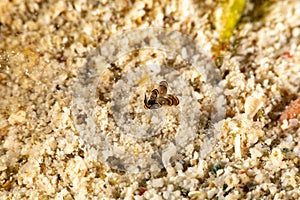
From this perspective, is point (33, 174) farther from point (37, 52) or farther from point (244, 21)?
point (244, 21)

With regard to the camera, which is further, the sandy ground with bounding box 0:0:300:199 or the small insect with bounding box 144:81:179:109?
the small insect with bounding box 144:81:179:109

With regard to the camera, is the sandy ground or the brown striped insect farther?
the brown striped insect

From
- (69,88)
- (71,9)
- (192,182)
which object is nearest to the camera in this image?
(192,182)

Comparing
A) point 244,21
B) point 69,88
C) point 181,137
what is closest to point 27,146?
point 69,88
